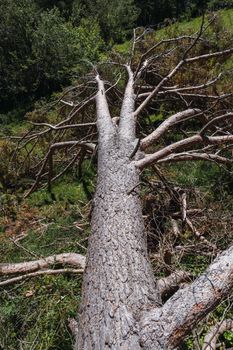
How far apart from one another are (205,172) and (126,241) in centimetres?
333

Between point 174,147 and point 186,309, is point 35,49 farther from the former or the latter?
point 186,309

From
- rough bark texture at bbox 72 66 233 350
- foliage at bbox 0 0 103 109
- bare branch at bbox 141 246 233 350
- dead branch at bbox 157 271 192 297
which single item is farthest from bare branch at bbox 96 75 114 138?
foliage at bbox 0 0 103 109

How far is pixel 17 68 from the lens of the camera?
12.2 metres

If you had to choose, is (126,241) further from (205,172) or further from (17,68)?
(17,68)

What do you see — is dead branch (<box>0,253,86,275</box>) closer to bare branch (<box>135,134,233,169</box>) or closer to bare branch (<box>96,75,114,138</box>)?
bare branch (<box>135,134,233,169</box>)

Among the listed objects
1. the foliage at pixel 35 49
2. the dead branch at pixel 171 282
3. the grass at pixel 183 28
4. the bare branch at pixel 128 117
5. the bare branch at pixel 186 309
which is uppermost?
the foliage at pixel 35 49

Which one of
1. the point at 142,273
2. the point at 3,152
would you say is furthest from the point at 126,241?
the point at 3,152

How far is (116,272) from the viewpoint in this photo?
92.1 inches

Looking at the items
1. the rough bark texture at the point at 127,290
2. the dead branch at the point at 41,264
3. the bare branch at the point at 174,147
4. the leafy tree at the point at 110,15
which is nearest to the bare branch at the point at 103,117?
the bare branch at the point at 174,147

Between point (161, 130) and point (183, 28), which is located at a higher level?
point (183, 28)

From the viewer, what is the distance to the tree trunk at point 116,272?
199 centimetres

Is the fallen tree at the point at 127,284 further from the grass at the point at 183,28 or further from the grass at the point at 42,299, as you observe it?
the grass at the point at 183,28

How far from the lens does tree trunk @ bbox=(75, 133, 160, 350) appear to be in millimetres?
1987

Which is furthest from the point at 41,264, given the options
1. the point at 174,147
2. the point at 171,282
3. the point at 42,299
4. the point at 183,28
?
the point at 183,28
